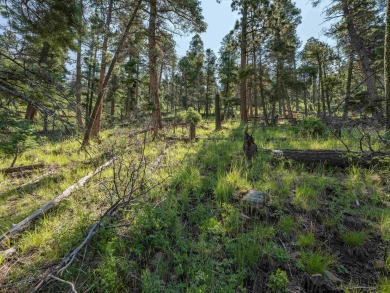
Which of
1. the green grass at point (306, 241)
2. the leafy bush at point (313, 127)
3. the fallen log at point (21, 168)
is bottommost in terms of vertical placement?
the green grass at point (306, 241)

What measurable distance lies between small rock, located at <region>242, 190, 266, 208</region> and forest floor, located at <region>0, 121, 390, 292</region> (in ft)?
0.12

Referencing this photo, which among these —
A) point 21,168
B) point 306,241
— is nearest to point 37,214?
point 306,241

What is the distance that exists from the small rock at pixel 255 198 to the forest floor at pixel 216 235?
36 mm

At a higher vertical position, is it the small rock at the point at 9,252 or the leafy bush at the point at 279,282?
the small rock at the point at 9,252

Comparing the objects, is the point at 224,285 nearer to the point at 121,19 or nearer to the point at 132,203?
the point at 132,203

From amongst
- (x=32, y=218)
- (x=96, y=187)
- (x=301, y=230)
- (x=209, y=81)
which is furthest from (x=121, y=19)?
(x=209, y=81)

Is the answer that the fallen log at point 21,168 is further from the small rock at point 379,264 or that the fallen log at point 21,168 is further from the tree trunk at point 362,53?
the tree trunk at point 362,53

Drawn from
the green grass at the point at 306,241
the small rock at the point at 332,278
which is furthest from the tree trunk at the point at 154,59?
the small rock at the point at 332,278

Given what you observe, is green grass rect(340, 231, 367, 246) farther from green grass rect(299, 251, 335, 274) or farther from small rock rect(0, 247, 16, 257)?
small rock rect(0, 247, 16, 257)

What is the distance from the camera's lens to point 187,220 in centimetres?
325

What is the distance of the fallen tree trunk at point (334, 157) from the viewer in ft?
14.1

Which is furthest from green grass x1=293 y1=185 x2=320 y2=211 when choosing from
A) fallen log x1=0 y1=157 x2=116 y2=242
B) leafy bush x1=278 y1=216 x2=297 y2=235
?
fallen log x1=0 y1=157 x2=116 y2=242

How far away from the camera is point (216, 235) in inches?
111

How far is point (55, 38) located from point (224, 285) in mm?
4970
